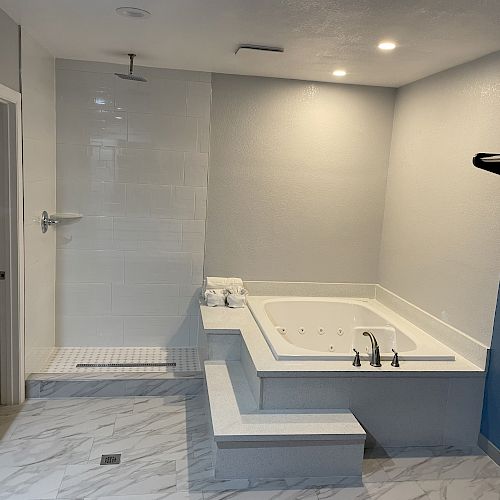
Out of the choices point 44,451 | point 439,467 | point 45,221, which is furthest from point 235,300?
point 439,467

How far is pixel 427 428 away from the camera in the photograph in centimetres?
312

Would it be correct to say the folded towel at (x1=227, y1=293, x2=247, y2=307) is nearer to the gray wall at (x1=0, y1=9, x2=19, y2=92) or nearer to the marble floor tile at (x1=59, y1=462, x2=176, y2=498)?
the marble floor tile at (x1=59, y1=462, x2=176, y2=498)

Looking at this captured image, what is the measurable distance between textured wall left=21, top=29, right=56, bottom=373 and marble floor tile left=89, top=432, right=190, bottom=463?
0.87 m

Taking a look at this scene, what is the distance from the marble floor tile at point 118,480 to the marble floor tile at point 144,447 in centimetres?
7

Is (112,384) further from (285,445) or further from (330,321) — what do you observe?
(330,321)

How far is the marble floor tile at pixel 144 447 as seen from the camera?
289 cm

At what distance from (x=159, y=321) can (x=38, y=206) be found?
1.30 meters

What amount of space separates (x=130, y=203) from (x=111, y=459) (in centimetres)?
193

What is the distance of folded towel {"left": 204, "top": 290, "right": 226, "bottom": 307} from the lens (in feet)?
13.2

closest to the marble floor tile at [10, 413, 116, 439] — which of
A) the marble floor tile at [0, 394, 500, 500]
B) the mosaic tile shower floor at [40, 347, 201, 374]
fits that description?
the marble floor tile at [0, 394, 500, 500]

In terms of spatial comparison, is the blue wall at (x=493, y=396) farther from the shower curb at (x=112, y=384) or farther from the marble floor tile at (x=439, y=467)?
the shower curb at (x=112, y=384)

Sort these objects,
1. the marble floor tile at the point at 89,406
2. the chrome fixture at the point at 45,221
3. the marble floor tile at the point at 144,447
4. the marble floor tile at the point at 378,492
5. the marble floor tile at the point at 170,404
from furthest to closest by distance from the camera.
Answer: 1. the chrome fixture at the point at 45,221
2. the marble floor tile at the point at 170,404
3. the marble floor tile at the point at 89,406
4. the marble floor tile at the point at 144,447
5. the marble floor tile at the point at 378,492

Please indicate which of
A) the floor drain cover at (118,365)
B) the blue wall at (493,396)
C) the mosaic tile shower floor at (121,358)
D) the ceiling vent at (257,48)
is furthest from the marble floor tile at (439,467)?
the ceiling vent at (257,48)

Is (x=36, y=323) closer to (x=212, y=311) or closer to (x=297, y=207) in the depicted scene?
(x=212, y=311)
